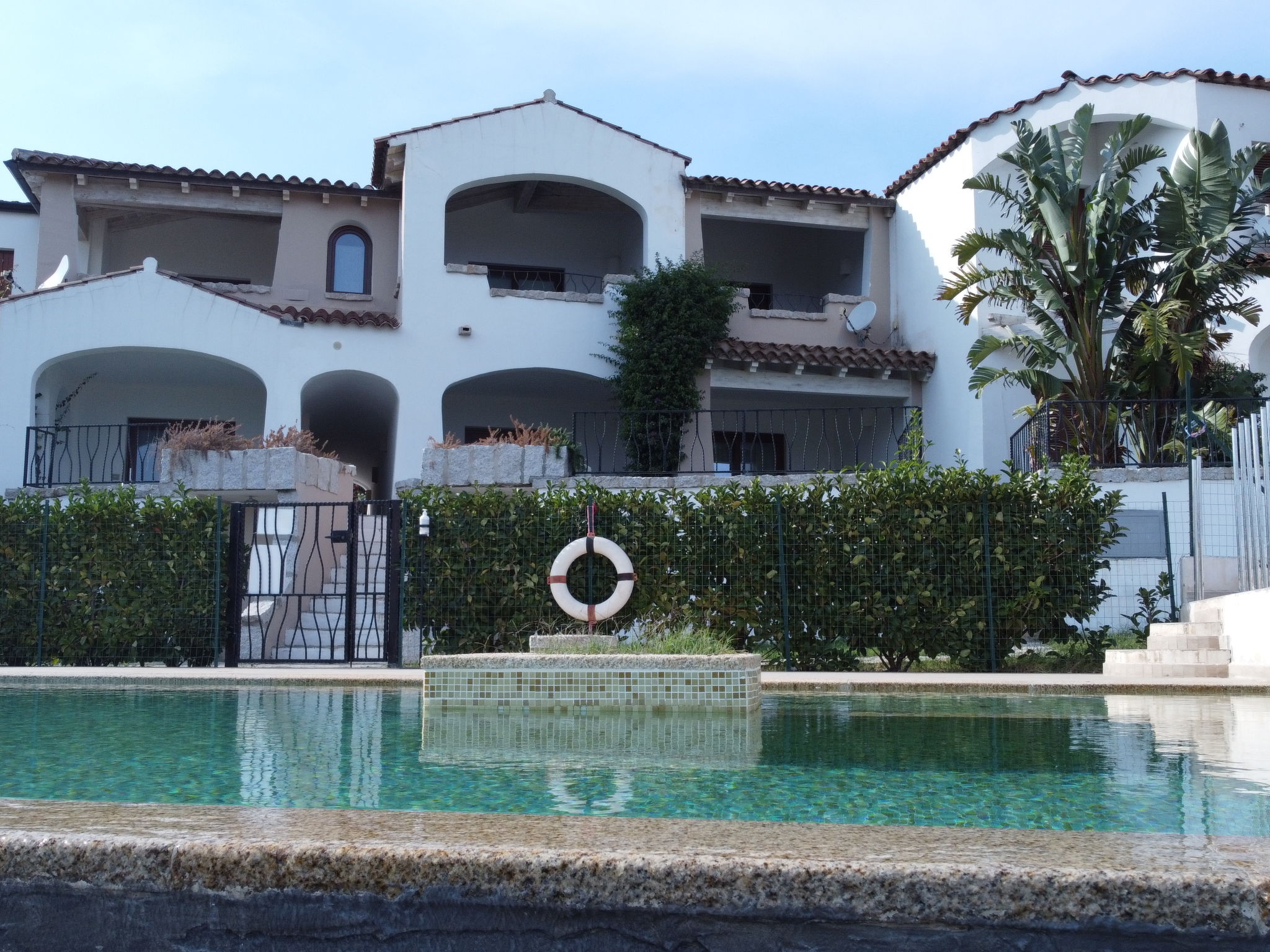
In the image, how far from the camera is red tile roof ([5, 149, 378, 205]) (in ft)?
61.5

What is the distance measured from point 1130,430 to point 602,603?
8.29 m

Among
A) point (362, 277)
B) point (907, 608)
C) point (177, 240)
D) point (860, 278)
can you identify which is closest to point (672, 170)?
point (860, 278)

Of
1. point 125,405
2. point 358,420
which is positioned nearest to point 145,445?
point 125,405

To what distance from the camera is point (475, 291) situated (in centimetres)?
1880

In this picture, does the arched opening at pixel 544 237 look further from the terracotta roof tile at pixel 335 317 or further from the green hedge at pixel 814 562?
the green hedge at pixel 814 562

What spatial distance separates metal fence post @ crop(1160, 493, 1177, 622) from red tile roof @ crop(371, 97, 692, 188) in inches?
420

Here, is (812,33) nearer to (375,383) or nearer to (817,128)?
(817,128)

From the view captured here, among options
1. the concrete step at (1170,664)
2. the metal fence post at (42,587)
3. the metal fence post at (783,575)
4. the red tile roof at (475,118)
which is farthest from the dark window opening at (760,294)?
the metal fence post at (42,587)

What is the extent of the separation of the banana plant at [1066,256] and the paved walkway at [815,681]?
7.05 m

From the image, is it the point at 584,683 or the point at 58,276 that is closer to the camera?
the point at 584,683

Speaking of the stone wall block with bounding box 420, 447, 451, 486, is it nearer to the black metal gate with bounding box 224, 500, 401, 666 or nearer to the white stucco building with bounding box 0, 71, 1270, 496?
the black metal gate with bounding box 224, 500, 401, 666

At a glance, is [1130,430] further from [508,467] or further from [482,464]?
[482,464]

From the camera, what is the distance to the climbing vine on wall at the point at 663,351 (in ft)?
58.7

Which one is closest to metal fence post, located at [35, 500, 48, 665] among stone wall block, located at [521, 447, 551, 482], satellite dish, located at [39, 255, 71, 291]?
stone wall block, located at [521, 447, 551, 482]
